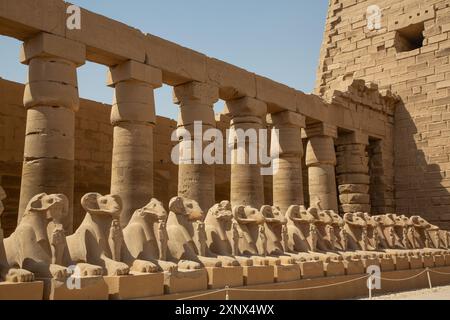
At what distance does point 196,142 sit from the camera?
36.2 ft

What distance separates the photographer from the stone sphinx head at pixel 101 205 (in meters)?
6.24

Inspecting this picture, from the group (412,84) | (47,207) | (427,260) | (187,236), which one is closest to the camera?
(47,207)

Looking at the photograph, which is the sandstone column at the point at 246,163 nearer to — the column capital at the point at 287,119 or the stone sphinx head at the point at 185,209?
the column capital at the point at 287,119

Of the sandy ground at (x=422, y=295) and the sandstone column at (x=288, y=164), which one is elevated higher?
the sandstone column at (x=288, y=164)

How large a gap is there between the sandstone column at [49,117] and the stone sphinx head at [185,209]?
80.9 inches

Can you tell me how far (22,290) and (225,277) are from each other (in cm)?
276

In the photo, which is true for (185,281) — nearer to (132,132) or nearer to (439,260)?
(132,132)

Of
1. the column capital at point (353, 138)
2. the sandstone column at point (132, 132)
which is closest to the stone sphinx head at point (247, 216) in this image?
the sandstone column at point (132, 132)

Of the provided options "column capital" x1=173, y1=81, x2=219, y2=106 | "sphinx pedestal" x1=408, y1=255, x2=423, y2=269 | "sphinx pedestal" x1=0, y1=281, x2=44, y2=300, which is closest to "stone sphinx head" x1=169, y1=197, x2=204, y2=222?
"sphinx pedestal" x1=0, y1=281, x2=44, y2=300

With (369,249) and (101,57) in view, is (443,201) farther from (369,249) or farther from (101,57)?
(101,57)

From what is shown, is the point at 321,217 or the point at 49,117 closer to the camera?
the point at 49,117

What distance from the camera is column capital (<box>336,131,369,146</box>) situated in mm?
16078

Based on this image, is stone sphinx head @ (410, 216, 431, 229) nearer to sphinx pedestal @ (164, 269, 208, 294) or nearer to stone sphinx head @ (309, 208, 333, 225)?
stone sphinx head @ (309, 208, 333, 225)

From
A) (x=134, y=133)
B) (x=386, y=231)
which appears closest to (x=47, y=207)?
(x=134, y=133)
